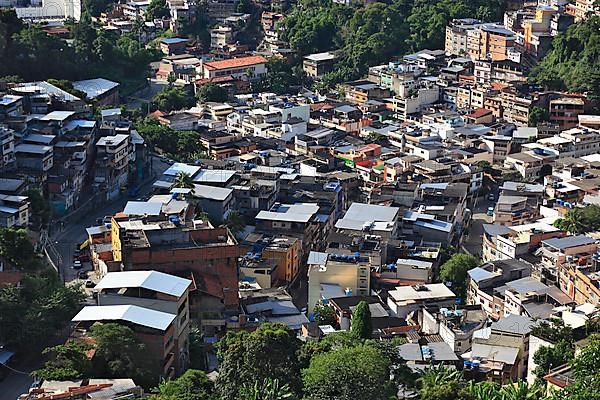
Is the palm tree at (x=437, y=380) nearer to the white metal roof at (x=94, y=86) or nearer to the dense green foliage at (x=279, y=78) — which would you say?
the white metal roof at (x=94, y=86)

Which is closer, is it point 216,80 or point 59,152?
point 59,152

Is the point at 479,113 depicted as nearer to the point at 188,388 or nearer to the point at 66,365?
the point at 188,388

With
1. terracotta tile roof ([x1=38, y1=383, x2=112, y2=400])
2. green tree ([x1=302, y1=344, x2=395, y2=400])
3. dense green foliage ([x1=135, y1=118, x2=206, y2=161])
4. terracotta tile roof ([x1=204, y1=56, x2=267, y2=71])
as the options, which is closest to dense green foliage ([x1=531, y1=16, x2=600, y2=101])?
terracotta tile roof ([x1=204, y1=56, x2=267, y2=71])

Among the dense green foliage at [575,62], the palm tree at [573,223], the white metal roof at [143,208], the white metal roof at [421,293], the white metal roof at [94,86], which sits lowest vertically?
the white metal roof at [421,293]

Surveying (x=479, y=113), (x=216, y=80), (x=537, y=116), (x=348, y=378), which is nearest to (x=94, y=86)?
(x=216, y=80)

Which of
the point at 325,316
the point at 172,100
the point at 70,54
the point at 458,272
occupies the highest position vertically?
the point at 70,54

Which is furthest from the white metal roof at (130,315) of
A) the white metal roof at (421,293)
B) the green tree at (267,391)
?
the white metal roof at (421,293)

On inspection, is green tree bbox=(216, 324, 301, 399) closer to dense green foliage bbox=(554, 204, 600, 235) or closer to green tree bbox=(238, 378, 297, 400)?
green tree bbox=(238, 378, 297, 400)
